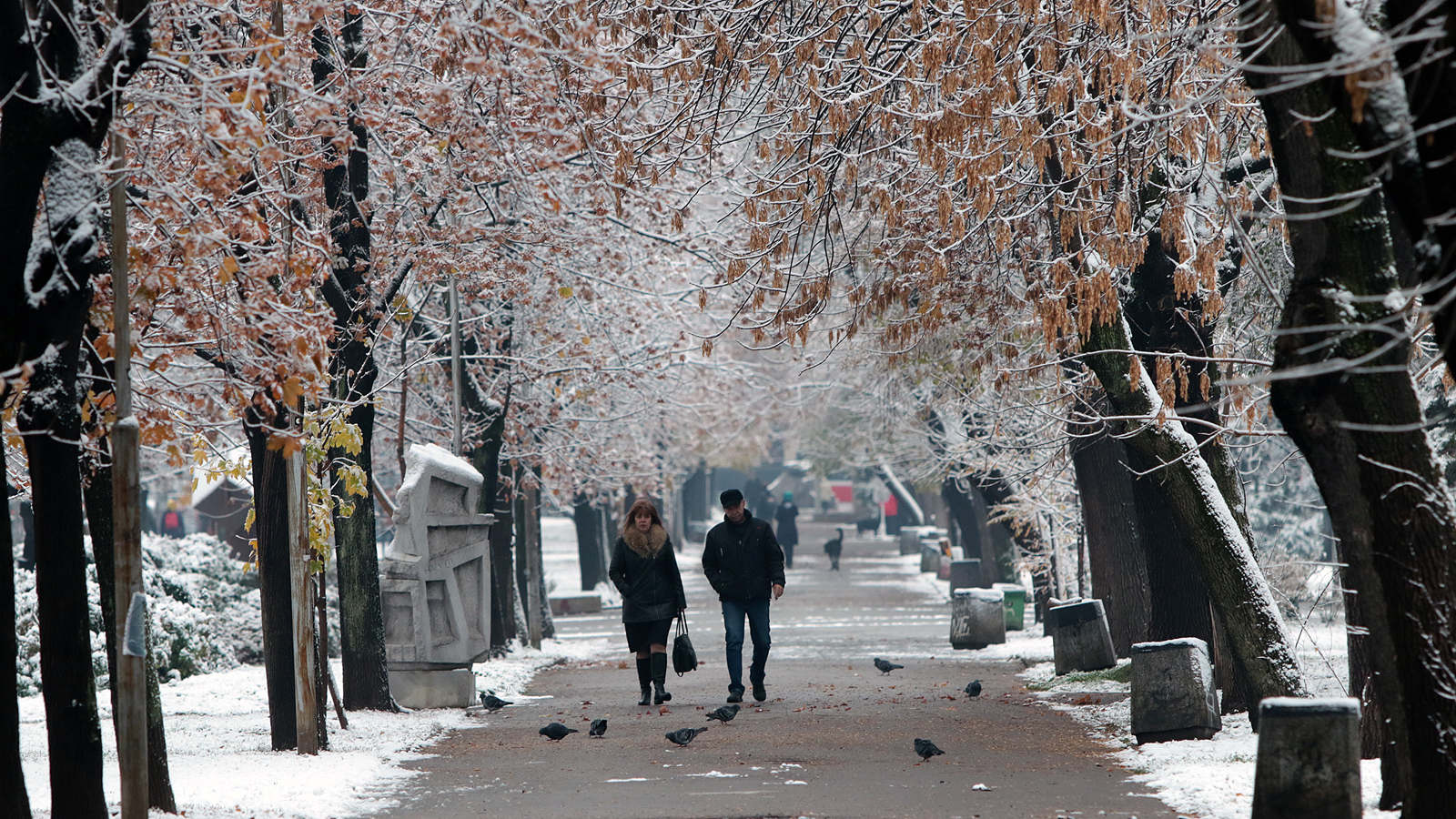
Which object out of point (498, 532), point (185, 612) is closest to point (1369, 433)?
point (185, 612)

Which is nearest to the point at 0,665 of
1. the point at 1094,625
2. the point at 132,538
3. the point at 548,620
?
the point at 132,538

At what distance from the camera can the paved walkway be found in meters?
8.69

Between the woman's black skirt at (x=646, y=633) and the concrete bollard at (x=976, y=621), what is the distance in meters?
7.76

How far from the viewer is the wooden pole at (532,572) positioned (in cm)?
2284

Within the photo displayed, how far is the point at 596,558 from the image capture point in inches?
1483

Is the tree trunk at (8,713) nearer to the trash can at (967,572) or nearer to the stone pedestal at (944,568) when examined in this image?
the trash can at (967,572)

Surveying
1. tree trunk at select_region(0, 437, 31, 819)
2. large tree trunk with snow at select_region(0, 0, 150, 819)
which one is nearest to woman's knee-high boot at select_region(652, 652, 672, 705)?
large tree trunk with snow at select_region(0, 0, 150, 819)

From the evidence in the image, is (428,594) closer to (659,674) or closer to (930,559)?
(659,674)

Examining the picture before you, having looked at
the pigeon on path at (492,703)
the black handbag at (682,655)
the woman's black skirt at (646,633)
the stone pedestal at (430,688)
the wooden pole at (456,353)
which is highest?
the wooden pole at (456,353)

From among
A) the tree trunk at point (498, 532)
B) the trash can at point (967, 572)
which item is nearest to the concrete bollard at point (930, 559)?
A: the trash can at point (967, 572)

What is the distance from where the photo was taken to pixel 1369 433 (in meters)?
6.29

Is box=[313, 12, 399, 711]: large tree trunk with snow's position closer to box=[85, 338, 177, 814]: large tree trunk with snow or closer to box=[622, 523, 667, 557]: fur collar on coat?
box=[622, 523, 667, 557]: fur collar on coat

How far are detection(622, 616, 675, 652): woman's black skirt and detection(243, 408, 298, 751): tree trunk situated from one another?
10.8ft

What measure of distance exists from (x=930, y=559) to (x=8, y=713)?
1448 inches
